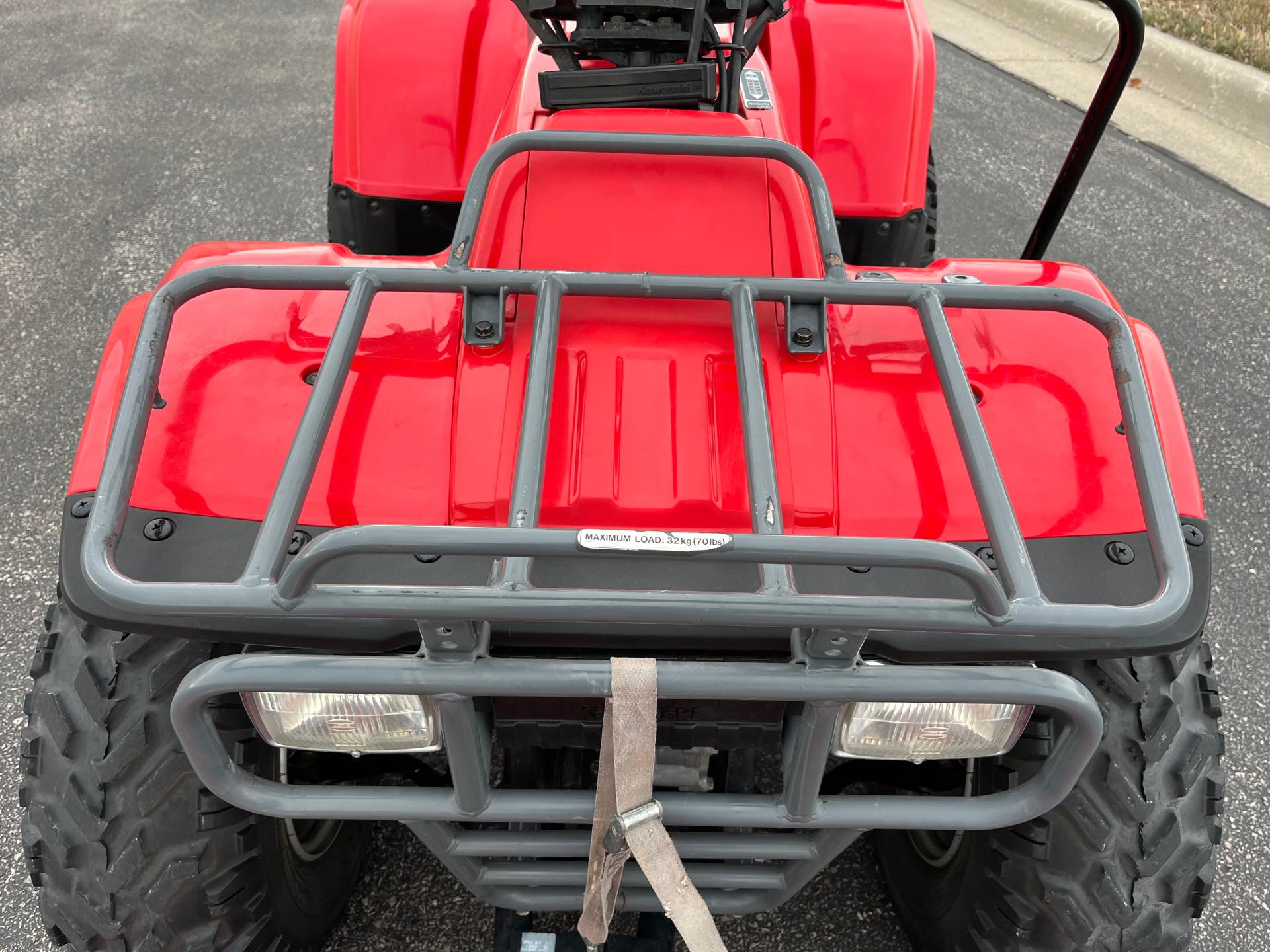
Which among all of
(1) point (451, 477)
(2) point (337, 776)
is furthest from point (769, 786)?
(1) point (451, 477)

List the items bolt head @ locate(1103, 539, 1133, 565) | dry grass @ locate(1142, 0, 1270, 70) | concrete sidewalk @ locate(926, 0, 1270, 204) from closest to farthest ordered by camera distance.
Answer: bolt head @ locate(1103, 539, 1133, 565) → concrete sidewalk @ locate(926, 0, 1270, 204) → dry grass @ locate(1142, 0, 1270, 70)

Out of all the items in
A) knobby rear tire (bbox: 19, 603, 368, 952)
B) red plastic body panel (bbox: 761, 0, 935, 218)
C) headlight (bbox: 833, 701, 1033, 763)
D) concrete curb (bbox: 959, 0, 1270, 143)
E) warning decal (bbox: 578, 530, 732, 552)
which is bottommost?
knobby rear tire (bbox: 19, 603, 368, 952)

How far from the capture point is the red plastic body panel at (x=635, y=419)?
136cm

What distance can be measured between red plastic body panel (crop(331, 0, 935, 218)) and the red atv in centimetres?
67

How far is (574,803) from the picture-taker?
48.6 inches

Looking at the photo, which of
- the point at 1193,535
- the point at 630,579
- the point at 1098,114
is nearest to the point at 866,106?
the point at 1098,114

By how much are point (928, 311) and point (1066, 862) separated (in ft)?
2.71

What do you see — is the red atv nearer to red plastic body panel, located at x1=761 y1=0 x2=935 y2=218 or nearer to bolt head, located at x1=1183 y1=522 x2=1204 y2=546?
bolt head, located at x1=1183 y1=522 x2=1204 y2=546

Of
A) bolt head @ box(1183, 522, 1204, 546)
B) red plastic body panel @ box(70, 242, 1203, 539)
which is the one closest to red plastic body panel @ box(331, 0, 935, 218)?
red plastic body panel @ box(70, 242, 1203, 539)

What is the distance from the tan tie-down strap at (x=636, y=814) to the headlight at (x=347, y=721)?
0.79 feet

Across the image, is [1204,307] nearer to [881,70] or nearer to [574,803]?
[881,70]

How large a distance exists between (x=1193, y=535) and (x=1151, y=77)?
5114 millimetres

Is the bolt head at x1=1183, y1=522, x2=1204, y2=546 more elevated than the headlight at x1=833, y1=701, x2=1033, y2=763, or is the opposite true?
the bolt head at x1=1183, y1=522, x2=1204, y2=546

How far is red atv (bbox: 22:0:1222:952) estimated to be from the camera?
1.04 meters
